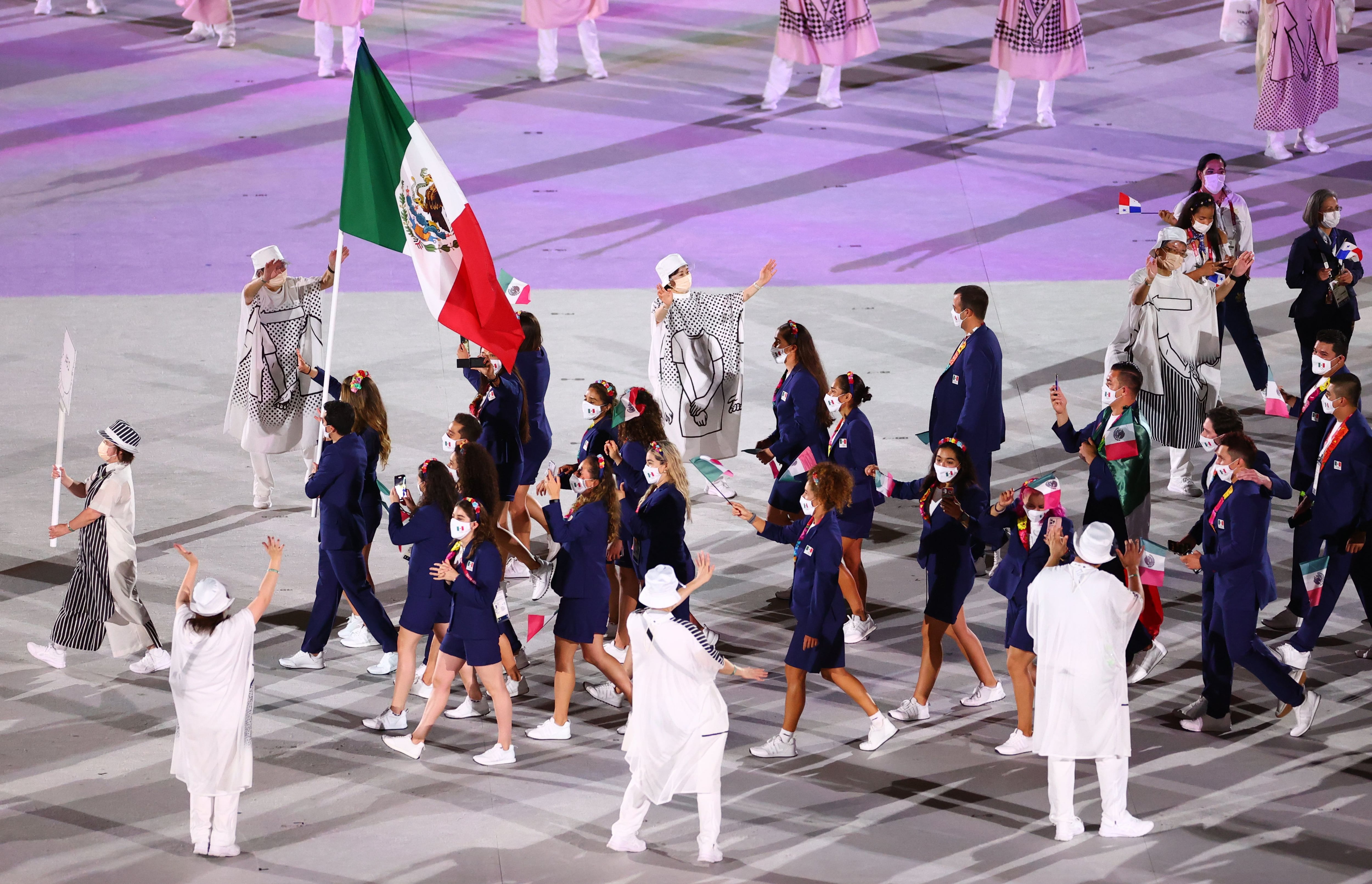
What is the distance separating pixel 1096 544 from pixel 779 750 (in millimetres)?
1898

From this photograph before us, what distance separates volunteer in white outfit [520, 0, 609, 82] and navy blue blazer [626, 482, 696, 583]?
38.1ft

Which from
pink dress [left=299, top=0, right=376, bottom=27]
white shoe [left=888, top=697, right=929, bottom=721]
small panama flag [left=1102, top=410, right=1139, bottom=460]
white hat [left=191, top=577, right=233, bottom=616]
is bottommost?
white shoe [left=888, top=697, right=929, bottom=721]

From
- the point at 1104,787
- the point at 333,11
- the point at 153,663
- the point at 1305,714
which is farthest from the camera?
the point at 333,11

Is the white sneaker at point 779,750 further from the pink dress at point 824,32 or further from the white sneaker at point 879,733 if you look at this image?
the pink dress at point 824,32

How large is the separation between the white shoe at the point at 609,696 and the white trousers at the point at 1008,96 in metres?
11.3

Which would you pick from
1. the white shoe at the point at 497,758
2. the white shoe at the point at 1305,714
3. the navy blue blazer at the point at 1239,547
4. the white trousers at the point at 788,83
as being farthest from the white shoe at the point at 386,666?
the white trousers at the point at 788,83

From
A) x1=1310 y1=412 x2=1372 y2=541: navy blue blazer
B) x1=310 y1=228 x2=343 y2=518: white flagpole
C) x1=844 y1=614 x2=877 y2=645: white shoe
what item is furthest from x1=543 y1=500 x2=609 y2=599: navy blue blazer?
x1=1310 y1=412 x2=1372 y2=541: navy blue blazer

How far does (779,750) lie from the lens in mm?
8695

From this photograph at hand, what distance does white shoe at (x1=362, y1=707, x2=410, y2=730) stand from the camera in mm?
8906

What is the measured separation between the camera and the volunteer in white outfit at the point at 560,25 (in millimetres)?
19875

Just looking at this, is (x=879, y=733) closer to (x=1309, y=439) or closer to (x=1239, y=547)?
(x=1239, y=547)

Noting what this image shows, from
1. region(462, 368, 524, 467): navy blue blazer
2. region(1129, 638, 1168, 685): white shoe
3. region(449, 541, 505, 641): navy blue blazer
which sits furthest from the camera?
region(462, 368, 524, 467): navy blue blazer

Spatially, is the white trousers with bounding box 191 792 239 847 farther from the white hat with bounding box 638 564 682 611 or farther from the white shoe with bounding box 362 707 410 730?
the white hat with bounding box 638 564 682 611

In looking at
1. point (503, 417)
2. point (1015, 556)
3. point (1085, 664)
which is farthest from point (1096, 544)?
point (503, 417)
